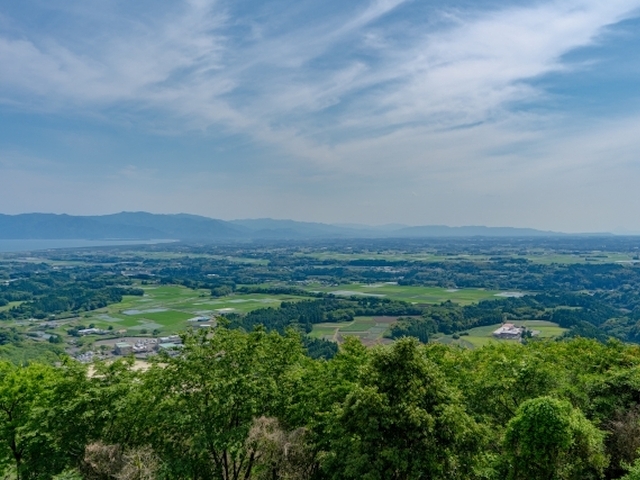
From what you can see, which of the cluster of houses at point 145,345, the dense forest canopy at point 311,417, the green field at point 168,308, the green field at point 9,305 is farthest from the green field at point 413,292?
the dense forest canopy at point 311,417

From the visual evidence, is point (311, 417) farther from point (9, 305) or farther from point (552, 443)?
point (9, 305)

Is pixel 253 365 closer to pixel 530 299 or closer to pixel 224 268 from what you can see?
pixel 530 299

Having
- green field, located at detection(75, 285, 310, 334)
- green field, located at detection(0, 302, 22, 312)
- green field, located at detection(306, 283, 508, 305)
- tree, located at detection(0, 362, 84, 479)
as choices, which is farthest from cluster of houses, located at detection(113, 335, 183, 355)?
green field, located at detection(306, 283, 508, 305)

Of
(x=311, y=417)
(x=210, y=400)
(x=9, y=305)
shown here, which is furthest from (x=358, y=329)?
(x=9, y=305)

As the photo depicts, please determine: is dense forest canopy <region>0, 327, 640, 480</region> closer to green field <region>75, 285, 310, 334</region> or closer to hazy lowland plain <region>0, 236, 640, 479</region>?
hazy lowland plain <region>0, 236, 640, 479</region>

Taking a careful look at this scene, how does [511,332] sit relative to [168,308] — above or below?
above

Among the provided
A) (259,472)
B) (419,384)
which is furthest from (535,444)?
(259,472)
